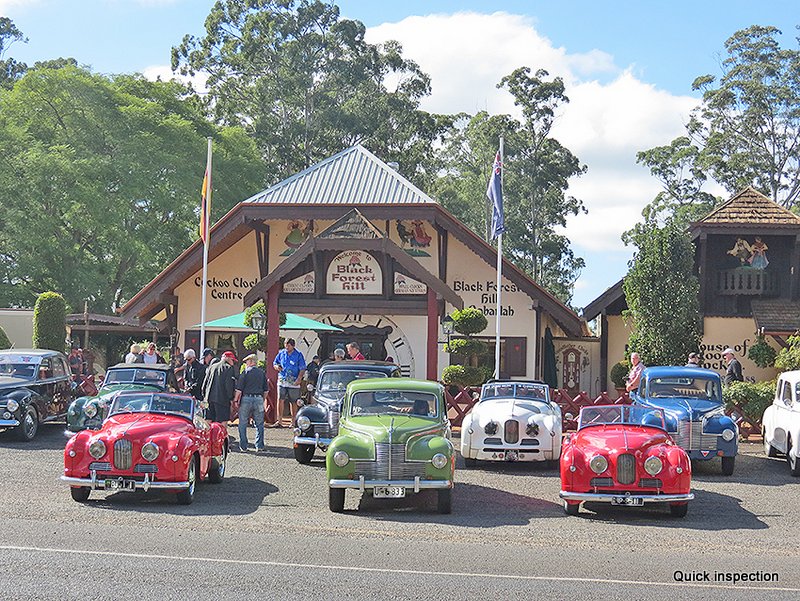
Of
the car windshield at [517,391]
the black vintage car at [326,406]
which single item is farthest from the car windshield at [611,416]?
the black vintage car at [326,406]

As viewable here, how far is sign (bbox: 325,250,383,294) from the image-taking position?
27.1 meters

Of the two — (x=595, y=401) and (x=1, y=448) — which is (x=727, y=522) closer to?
(x=595, y=401)

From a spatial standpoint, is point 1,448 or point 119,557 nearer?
point 119,557

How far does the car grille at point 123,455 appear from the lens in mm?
13312

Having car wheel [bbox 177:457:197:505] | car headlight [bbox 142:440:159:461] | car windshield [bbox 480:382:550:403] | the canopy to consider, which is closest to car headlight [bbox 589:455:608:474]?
car wheel [bbox 177:457:197:505]

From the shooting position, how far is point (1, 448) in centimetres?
1898

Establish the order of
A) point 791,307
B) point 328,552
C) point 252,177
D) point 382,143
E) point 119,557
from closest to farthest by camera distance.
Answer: point 119,557 < point 328,552 < point 791,307 < point 252,177 < point 382,143

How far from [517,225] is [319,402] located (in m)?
37.1

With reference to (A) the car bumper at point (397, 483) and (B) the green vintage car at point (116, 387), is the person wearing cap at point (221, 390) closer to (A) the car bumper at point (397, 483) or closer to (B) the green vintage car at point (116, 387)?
(B) the green vintage car at point (116, 387)

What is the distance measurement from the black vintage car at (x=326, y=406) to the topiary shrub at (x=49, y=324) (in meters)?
14.1

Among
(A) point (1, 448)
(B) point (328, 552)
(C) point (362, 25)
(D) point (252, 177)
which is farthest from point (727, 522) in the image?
(C) point (362, 25)

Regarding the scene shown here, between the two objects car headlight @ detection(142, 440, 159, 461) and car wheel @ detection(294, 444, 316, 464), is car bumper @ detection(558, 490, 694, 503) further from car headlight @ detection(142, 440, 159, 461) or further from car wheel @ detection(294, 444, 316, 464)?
car wheel @ detection(294, 444, 316, 464)

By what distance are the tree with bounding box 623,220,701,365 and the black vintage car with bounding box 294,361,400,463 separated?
341 inches

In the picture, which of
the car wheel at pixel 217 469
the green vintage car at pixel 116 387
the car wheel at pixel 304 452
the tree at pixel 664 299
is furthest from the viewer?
the tree at pixel 664 299
